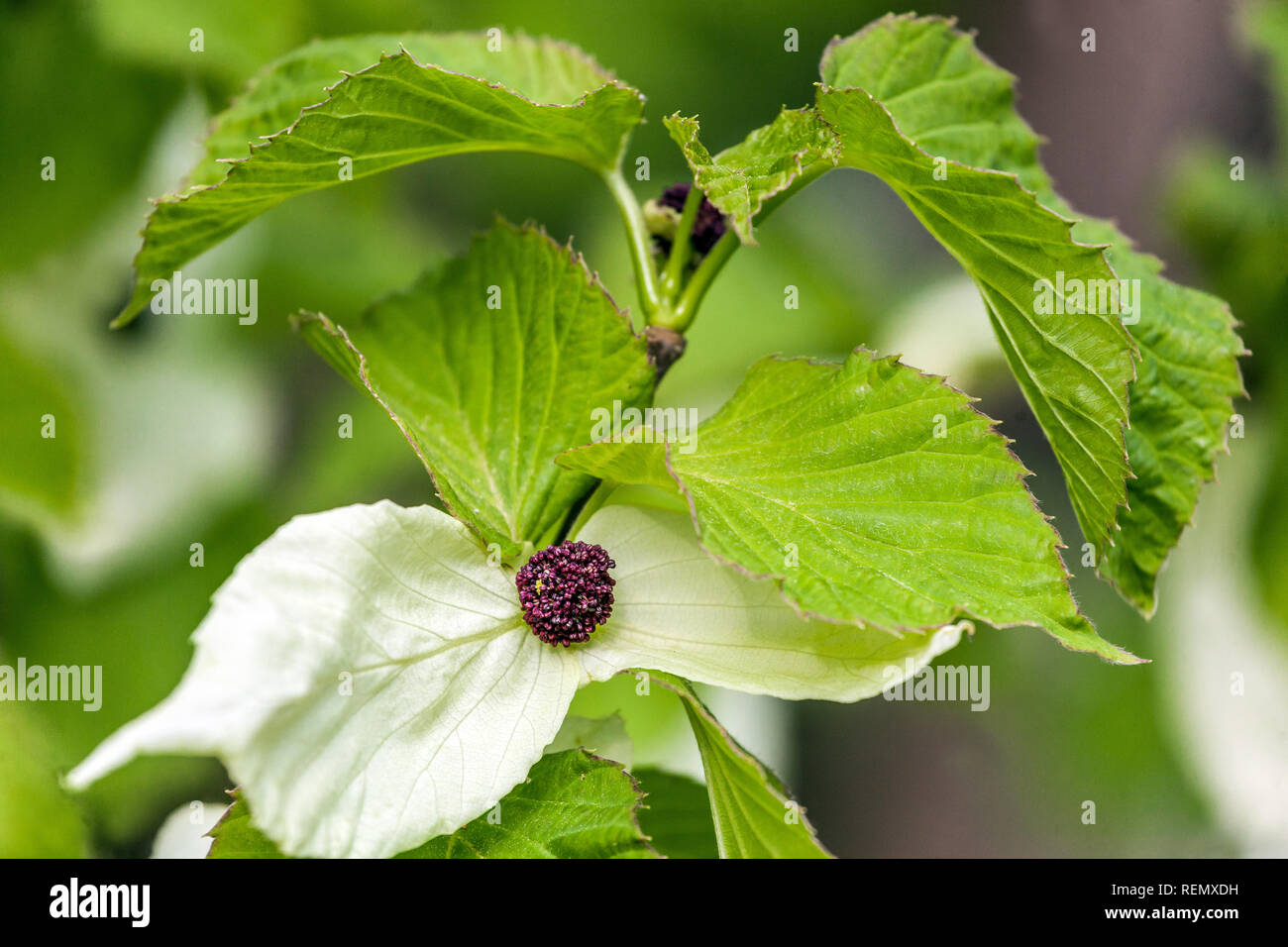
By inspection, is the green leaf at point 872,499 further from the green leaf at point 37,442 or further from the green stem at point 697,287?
the green leaf at point 37,442

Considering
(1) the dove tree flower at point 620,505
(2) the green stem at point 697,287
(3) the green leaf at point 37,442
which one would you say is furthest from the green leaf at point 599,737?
(3) the green leaf at point 37,442

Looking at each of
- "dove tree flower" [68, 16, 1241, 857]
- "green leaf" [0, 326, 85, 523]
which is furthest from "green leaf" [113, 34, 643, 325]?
"green leaf" [0, 326, 85, 523]

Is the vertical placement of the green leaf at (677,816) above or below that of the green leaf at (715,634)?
below

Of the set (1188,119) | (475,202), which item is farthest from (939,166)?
(475,202)

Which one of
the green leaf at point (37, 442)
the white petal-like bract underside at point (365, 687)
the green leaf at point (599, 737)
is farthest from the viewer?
the green leaf at point (37, 442)

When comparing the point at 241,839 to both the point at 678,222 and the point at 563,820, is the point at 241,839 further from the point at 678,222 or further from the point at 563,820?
the point at 678,222

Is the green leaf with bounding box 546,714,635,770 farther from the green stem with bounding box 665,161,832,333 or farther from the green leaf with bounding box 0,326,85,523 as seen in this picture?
the green leaf with bounding box 0,326,85,523
